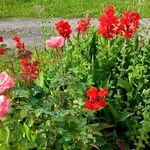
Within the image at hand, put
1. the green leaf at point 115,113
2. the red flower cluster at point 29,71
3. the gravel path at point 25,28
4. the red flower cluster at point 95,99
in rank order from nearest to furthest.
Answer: the red flower cluster at point 95,99, the red flower cluster at point 29,71, the green leaf at point 115,113, the gravel path at point 25,28

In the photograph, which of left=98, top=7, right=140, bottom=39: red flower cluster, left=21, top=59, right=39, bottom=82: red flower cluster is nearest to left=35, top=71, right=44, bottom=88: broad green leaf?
left=21, top=59, right=39, bottom=82: red flower cluster

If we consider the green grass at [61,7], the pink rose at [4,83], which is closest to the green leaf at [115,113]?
the pink rose at [4,83]

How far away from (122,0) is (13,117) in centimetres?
1203

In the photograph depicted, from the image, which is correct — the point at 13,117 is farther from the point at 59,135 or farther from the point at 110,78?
the point at 110,78

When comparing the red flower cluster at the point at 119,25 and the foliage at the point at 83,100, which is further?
the red flower cluster at the point at 119,25

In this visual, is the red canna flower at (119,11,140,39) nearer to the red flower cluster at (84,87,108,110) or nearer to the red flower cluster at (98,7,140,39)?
the red flower cluster at (98,7,140,39)

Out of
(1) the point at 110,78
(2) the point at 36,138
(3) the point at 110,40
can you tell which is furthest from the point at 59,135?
(3) the point at 110,40

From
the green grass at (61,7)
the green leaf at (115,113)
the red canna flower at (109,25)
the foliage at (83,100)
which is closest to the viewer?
the foliage at (83,100)

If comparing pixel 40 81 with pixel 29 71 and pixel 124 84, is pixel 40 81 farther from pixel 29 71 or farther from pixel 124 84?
pixel 124 84

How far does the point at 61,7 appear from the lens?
598 inches

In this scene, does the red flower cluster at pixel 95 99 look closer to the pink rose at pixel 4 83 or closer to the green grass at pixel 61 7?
the pink rose at pixel 4 83

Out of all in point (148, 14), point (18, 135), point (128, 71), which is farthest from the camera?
point (148, 14)

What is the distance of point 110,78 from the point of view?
5355 mm

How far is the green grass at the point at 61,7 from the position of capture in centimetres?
1440
